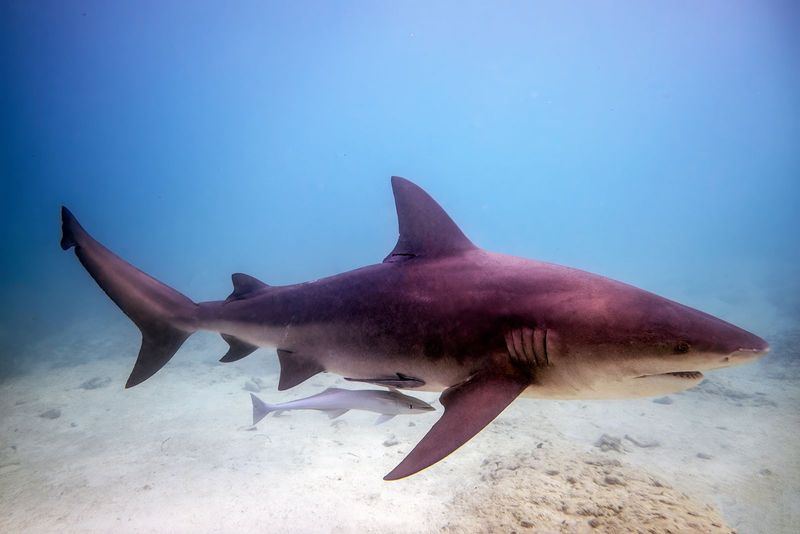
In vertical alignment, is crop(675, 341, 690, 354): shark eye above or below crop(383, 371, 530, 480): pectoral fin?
above

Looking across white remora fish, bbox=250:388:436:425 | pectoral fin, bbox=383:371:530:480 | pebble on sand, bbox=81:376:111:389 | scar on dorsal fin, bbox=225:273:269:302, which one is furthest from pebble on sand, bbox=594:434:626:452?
pebble on sand, bbox=81:376:111:389

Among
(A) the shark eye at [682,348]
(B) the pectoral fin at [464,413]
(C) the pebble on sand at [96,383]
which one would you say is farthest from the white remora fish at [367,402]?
(C) the pebble on sand at [96,383]

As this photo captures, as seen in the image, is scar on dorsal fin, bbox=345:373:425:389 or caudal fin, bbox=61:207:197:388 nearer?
scar on dorsal fin, bbox=345:373:425:389

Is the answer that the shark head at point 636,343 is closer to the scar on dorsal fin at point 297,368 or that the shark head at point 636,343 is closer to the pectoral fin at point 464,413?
the pectoral fin at point 464,413

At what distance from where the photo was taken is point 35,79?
71188mm

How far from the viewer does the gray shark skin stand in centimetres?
192

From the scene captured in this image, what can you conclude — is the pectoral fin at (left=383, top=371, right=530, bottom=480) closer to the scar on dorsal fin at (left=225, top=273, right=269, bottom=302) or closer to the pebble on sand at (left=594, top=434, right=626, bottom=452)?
the scar on dorsal fin at (left=225, top=273, right=269, bottom=302)

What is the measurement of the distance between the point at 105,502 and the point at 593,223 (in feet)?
662

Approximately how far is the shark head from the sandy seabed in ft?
6.14

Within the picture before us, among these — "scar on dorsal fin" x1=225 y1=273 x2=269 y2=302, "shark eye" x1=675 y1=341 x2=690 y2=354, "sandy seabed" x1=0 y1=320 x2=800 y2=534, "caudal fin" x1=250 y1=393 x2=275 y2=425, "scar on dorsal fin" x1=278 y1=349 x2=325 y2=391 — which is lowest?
"sandy seabed" x1=0 y1=320 x2=800 y2=534

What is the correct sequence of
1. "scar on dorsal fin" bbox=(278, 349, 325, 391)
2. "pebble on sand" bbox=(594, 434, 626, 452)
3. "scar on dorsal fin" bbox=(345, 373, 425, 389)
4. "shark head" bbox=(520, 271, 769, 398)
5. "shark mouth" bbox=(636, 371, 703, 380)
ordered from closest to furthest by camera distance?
"shark head" bbox=(520, 271, 769, 398), "shark mouth" bbox=(636, 371, 703, 380), "scar on dorsal fin" bbox=(345, 373, 425, 389), "scar on dorsal fin" bbox=(278, 349, 325, 391), "pebble on sand" bbox=(594, 434, 626, 452)

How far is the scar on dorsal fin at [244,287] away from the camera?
3766 mm

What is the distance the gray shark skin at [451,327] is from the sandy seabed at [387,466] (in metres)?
1.90

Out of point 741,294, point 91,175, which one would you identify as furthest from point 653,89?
point 91,175
